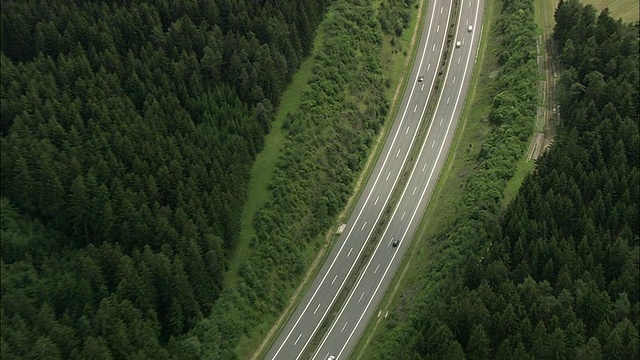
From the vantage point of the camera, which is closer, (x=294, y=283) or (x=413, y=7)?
(x=294, y=283)

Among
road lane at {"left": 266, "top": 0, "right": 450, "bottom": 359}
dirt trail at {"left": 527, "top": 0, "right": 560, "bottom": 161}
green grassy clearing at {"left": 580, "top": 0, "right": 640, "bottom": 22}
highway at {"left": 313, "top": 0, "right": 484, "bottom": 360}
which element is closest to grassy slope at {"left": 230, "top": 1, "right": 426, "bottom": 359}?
road lane at {"left": 266, "top": 0, "right": 450, "bottom": 359}

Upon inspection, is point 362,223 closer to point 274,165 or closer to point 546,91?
point 274,165

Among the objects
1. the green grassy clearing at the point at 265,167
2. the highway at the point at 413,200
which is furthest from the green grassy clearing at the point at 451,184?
the green grassy clearing at the point at 265,167

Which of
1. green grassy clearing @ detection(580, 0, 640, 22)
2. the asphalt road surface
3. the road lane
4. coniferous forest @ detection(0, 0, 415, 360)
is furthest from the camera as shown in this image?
green grassy clearing @ detection(580, 0, 640, 22)

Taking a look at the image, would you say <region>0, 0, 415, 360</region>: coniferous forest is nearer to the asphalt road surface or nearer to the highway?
the asphalt road surface

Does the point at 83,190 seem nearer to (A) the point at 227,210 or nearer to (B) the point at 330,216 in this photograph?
(A) the point at 227,210

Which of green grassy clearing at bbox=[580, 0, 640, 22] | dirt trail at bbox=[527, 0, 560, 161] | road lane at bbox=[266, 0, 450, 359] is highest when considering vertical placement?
green grassy clearing at bbox=[580, 0, 640, 22]

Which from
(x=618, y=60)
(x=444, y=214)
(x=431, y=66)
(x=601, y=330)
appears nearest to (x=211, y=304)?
(x=444, y=214)
